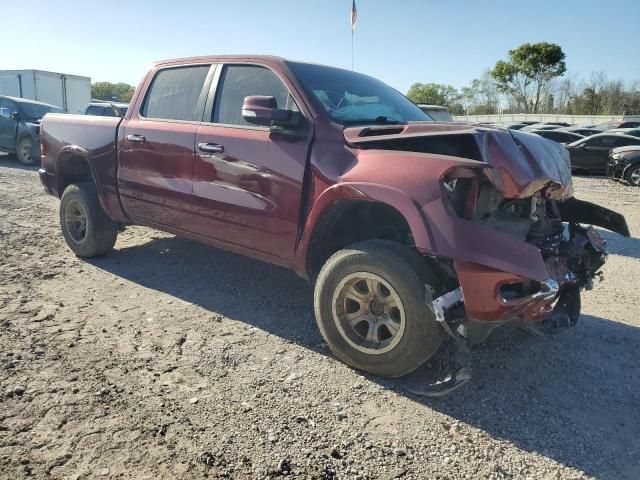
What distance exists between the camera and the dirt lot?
7.99 feet

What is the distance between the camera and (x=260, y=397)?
2.95m

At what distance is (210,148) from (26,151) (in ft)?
39.6

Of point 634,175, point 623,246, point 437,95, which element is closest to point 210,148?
point 623,246

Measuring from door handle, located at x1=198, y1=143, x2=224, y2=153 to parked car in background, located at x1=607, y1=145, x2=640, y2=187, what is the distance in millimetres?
13252

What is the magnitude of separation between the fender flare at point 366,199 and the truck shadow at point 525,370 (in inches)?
30.4

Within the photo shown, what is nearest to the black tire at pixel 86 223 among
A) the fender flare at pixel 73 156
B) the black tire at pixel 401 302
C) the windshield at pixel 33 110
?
the fender flare at pixel 73 156

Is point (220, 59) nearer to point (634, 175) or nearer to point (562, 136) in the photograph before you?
point (634, 175)

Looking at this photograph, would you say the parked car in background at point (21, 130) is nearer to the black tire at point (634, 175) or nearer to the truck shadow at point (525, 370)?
the truck shadow at point (525, 370)

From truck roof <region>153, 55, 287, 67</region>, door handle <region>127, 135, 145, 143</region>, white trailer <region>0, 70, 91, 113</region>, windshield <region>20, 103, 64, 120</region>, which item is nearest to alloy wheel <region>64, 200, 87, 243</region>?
door handle <region>127, 135, 145, 143</region>

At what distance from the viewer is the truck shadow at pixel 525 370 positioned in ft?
8.77

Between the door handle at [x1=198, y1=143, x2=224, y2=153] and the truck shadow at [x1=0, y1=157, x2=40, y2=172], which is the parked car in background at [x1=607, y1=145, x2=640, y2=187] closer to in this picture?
the door handle at [x1=198, y1=143, x2=224, y2=153]

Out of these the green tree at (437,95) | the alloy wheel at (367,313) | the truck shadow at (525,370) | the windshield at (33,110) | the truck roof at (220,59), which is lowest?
the truck shadow at (525,370)

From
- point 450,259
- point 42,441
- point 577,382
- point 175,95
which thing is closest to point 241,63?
point 175,95

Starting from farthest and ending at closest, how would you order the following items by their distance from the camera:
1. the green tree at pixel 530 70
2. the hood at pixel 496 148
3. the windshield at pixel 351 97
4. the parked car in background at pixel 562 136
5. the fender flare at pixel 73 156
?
1. the green tree at pixel 530 70
2. the parked car in background at pixel 562 136
3. the fender flare at pixel 73 156
4. the windshield at pixel 351 97
5. the hood at pixel 496 148
